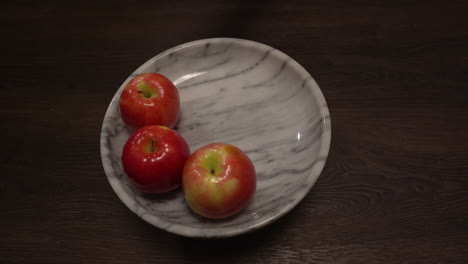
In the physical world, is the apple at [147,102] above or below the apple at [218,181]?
above

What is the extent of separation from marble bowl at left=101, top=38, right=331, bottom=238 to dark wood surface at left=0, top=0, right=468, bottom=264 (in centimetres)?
9

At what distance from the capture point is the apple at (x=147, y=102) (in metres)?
0.84

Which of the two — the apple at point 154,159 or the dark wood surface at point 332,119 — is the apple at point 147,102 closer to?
the apple at point 154,159

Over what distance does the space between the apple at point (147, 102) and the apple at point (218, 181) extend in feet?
Result: 0.47

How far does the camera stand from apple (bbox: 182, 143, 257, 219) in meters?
0.73

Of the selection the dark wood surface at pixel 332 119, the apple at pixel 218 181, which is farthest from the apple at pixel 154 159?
the dark wood surface at pixel 332 119

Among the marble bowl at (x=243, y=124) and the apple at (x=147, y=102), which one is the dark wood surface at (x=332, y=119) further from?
the apple at (x=147, y=102)

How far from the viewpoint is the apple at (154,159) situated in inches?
29.7

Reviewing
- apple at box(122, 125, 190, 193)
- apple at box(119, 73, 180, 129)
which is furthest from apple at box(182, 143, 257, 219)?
apple at box(119, 73, 180, 129)

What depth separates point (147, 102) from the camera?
0.84 m

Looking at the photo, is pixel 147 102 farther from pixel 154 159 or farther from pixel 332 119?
pixel 332 119

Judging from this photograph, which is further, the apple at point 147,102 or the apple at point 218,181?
the apple at point 147,102

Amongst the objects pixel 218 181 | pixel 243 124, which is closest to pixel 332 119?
pixel 243 124

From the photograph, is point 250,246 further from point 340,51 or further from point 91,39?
point 91,39
